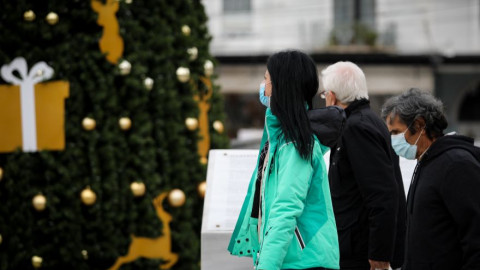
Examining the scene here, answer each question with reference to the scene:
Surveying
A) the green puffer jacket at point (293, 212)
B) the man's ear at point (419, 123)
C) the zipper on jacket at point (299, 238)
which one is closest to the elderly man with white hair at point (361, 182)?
the man's ear at point (419, 123)

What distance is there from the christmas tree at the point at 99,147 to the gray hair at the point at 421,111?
2.70 metres

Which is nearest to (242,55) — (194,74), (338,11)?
(338,11)

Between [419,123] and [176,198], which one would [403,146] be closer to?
[419,123]

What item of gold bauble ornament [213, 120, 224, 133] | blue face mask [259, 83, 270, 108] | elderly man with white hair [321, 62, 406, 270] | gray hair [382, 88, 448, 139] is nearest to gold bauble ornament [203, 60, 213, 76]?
gold bauble ornament [213, 120, 224, 133]

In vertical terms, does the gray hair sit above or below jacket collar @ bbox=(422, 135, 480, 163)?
above

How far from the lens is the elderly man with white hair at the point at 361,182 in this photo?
338cm

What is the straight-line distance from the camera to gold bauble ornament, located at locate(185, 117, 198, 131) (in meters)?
5.72

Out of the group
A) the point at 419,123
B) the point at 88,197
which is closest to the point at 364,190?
the point at 419,123

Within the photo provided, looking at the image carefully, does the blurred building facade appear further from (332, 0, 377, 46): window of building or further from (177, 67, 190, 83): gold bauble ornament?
(177, 67, 190, 83): gold bauble ornament

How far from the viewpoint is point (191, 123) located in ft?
18.8

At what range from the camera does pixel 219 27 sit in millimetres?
24203

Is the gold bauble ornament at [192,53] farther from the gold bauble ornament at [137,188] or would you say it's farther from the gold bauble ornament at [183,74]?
the gold bauble ornament at [137,188]

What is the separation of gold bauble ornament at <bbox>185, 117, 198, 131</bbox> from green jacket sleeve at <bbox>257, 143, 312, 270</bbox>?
3.04 metres

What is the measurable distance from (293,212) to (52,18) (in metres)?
3.31
